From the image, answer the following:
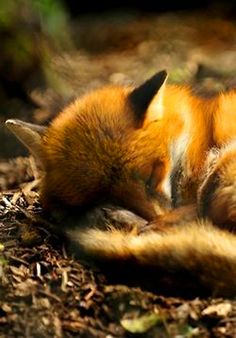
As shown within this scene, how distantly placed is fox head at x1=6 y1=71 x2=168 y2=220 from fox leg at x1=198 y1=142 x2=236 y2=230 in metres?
0.22

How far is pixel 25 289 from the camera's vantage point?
3.62m

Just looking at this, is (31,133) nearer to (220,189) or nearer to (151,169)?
(151,169)

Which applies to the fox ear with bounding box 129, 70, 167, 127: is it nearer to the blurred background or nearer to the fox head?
the fox head

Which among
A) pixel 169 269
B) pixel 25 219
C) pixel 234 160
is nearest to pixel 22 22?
pixel 25 219

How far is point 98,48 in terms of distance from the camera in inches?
332

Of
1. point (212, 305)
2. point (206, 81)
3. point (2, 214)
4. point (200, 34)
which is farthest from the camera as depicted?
point (200, 34)

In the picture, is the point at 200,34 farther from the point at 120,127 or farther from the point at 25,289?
the point at 25,289

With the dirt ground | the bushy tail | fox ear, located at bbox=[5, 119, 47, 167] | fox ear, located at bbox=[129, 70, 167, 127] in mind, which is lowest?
the dirt ground

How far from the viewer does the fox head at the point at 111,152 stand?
387 centimetres

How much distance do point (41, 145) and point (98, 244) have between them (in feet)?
2.60

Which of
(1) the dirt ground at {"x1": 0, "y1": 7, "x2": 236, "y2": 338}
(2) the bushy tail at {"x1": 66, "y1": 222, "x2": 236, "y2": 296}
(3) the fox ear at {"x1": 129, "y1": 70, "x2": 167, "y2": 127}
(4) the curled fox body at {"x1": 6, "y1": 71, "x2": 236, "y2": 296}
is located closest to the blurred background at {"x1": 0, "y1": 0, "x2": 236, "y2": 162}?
(1) the dirt ground at {"x1": 0, "y1": 7, "x2": 236, "y2": 338}

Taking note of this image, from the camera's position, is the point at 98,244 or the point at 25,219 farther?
the point at 25,219

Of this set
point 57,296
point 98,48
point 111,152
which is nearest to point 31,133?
point 111,152

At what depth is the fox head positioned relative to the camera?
3.87m
